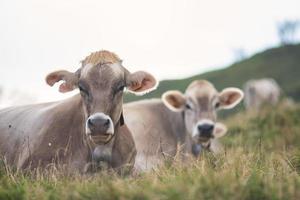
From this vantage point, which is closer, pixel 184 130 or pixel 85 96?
pixel 85 96

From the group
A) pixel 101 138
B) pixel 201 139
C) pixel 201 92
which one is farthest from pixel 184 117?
pixel 101 138

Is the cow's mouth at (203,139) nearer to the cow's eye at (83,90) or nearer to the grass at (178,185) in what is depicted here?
→ the cow's eye at (83,90)

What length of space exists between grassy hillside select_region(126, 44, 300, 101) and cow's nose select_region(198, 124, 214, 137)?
164 feet

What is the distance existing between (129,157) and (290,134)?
7114 millimetres

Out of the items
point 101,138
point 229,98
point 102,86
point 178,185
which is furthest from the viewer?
point 229,98

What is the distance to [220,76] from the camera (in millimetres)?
71875

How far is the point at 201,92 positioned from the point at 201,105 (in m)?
0.47

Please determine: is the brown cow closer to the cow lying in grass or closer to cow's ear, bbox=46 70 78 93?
cow's ear, bbox=46 70 78 93

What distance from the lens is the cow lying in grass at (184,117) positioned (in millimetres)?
11672

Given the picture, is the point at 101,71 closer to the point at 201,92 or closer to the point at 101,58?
the point at 101,58

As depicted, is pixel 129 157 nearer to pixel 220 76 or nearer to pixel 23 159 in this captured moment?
pixel 23 159

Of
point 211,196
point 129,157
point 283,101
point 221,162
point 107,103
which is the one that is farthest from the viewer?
point 283,101

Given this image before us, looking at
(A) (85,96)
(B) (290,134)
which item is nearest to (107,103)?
(A) (85,96)

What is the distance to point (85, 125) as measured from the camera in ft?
25.6
